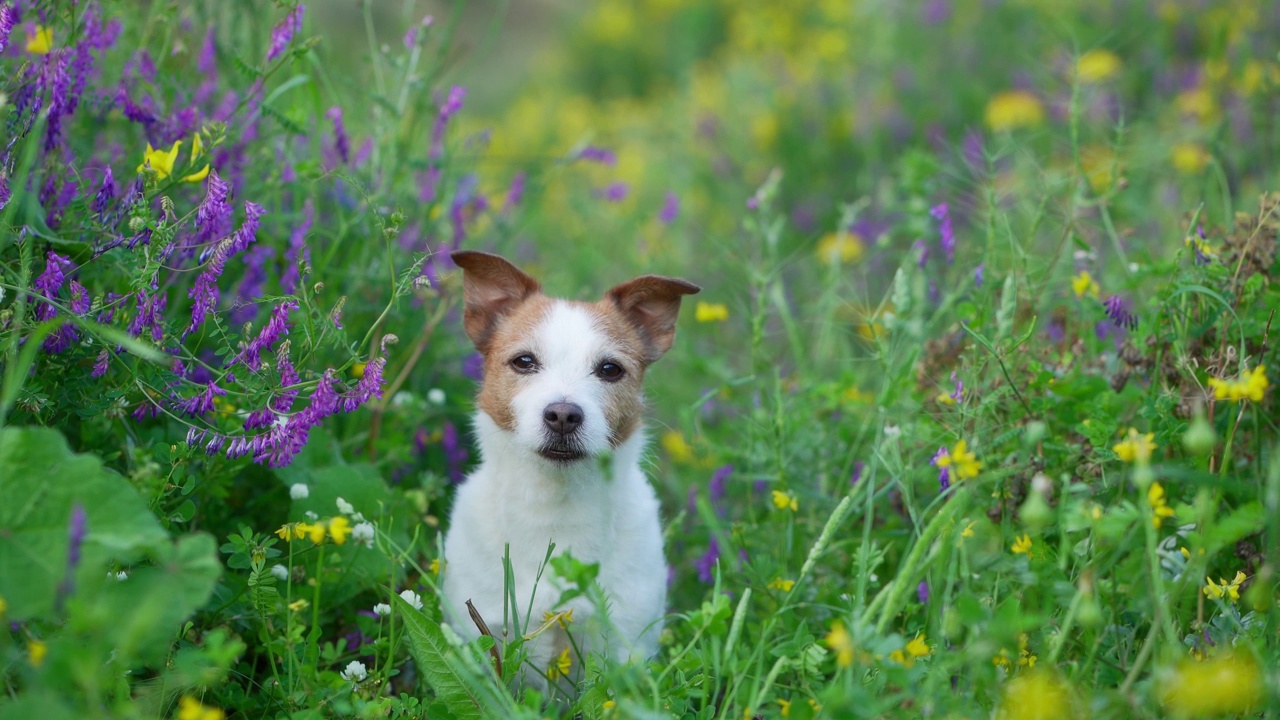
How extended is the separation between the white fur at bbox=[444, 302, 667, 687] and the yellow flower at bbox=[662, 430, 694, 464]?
3.58ft

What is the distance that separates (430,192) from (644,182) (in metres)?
3.47

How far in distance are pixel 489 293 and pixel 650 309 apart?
0.55 metres

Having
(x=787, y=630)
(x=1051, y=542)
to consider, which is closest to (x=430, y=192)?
(x=787, y=630)

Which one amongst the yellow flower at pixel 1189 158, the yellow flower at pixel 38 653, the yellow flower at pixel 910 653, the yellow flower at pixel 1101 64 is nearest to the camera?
the yellow flower at pixel 38 653

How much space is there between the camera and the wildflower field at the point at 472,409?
2.10 metres

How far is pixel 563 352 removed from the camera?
3.14 meters

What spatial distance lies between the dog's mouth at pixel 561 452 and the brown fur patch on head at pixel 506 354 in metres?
0.14

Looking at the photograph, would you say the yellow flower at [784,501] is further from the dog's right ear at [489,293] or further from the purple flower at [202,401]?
the purple flower at [202,401]

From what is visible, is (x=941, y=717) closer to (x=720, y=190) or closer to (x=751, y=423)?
(x=751, y=423)

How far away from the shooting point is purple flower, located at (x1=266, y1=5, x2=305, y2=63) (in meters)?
3.23

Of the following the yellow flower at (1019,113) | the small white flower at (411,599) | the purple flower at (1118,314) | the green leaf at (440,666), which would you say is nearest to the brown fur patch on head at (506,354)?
the small white flower at (411,599)

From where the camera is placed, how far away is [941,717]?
2.09 metres

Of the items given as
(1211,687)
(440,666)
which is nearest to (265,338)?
(440,666)

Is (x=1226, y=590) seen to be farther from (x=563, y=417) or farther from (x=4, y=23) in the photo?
(x=4, y=23)
